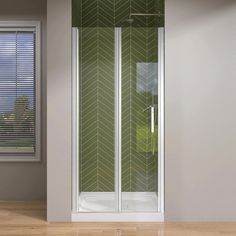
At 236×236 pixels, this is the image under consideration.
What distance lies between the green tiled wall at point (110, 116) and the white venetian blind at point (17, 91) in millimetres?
1164

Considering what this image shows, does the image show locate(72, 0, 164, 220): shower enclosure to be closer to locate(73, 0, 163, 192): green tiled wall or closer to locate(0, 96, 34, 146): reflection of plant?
locate(73, 0, 163, 192): green tiled wall

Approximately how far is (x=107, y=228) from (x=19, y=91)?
82.8 inches

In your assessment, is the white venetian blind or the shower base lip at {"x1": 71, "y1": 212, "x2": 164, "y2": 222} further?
the white venetian blind

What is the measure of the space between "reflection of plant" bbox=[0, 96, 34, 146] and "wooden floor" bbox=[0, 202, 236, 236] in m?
1.16

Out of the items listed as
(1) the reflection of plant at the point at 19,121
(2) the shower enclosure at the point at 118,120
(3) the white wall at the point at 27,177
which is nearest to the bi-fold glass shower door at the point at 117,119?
(2) the shower enclosure at the point at 118,120

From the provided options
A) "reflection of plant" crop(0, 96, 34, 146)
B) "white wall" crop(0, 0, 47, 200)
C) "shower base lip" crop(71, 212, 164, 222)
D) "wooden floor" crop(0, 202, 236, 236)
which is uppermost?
"reflection of plant" crop(0, 96, 34, 146)

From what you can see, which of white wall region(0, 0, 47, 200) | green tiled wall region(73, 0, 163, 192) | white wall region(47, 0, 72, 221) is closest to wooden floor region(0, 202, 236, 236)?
white wall region(47, 0, 72, 221)

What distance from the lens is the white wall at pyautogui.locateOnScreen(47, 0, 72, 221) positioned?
3.86m

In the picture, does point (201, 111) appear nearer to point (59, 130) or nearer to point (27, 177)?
point (59, 130)

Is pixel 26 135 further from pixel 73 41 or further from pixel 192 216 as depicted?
pixel 192 216

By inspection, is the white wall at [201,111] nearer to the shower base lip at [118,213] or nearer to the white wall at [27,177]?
the shower base lip at [118,213]

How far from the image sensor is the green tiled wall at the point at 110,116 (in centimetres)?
388

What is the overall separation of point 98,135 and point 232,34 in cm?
164

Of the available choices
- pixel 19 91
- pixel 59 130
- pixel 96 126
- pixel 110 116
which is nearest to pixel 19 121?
pixel 19 91
